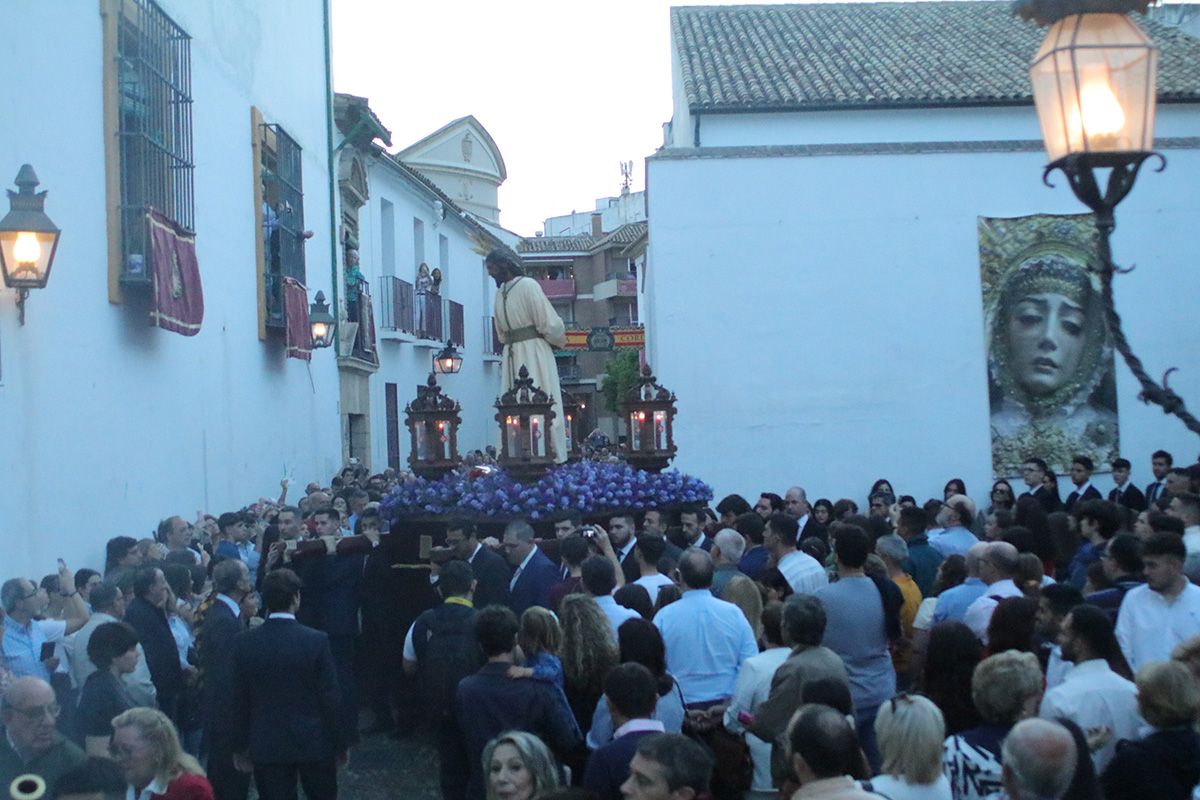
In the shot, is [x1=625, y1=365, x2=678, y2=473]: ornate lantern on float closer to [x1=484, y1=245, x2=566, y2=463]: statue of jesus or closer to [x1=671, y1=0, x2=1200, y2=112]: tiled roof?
[x1=484, y1=245, x2=566, y2=463]: statue of jesus

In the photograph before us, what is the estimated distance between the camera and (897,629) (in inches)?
226

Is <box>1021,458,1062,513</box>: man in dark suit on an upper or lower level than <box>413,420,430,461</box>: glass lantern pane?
lower

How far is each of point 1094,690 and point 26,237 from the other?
595 cm

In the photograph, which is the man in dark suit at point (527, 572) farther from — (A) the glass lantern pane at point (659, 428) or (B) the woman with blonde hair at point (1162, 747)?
(A) the glass lantern pane at point (659, 428)

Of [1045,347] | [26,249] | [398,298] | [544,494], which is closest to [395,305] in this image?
[398,298]

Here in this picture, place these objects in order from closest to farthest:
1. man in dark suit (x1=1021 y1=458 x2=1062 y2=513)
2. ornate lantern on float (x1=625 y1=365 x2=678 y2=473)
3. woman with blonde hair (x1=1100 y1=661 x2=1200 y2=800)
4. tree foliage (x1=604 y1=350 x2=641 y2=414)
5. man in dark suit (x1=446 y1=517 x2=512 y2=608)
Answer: woman with blonde hair (x1=1100 y1=661 x2=1200 y2=800) → man in dark suit (x1=446 y1=517 x2=512 y2=608) → ornate lantern on float (x1=625 y1=365 x2=678 y2=473) → man in dark suit (x1=1021 y1=458 x2=1062 y2=513) → tree foliage (x1=604 y1=350 x2=641 y2=414)

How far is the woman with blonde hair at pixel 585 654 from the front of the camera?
507 centimetres

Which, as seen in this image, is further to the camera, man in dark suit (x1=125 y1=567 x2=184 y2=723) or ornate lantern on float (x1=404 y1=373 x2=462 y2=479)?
ornate lantern on float (x1=404 y1=373 x2=462 y2=479)

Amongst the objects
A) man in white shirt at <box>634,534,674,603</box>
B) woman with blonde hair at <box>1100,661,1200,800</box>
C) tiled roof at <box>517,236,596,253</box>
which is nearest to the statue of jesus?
man in white shirt at <box>634,534,674,603</box>

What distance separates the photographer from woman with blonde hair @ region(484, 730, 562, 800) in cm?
379

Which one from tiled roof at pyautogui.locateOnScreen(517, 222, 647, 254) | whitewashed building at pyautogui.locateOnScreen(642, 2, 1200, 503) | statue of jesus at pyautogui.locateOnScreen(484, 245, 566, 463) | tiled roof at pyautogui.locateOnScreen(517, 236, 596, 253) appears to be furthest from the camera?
tiled roof at pyautogui.locateOnScreen(517, 236, 596, 253)

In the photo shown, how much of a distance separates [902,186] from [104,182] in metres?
9.46

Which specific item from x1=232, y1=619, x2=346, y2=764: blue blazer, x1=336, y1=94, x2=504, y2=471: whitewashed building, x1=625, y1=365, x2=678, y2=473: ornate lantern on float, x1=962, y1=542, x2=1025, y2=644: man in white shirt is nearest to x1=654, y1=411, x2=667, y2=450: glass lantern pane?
x1=625, y1=365, x2=678, y2=473: ornate lantern on float

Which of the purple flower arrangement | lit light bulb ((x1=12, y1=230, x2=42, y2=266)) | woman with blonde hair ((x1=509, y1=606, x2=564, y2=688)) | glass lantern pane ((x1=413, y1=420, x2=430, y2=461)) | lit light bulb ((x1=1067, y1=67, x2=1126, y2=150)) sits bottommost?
woman with blonde hair ((x1=509, y1=606, x2=564, y2=688))
